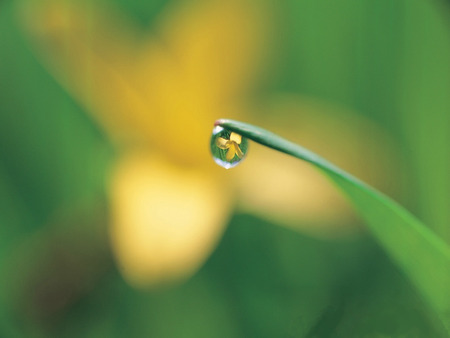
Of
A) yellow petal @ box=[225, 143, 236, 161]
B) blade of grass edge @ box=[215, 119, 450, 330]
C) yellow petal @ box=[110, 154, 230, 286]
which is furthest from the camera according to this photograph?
yellow petal @ box=[110, 154, 230, 286]

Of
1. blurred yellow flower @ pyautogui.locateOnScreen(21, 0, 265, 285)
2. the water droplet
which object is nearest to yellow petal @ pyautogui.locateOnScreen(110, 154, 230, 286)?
blurred yellow flower @ pyautogui.locateOnScreen(21, 0, 265, 285)

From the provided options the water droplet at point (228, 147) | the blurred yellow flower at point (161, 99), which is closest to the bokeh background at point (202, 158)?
the blurred yellow flower at point (161, 99)

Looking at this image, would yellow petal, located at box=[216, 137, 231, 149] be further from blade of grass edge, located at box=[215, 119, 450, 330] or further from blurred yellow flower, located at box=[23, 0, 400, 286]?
blurred yellow flower, located at box=[23, 0, 400, 286]

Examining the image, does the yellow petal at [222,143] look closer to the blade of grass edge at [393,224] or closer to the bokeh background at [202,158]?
the blade of grass edge at [393,224]

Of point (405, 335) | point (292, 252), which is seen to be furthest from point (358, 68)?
point (405, 335)

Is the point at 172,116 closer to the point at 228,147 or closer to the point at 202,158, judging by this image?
the point at 202,158

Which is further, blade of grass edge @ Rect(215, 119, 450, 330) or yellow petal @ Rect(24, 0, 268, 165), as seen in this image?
yellow petal @ Rect(24, 0, 268, 165)
